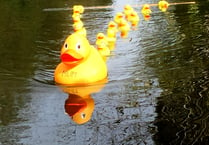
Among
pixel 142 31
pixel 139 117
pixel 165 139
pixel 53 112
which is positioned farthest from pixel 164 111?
pixel 142 31

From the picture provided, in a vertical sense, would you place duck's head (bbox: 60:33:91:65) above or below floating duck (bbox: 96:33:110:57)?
below

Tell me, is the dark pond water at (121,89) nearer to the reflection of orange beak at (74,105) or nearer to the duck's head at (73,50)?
the reflection of orange beak at (74,105)

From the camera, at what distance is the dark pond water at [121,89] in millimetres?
6738

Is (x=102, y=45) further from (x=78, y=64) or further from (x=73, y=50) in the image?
(x=73, y=50)

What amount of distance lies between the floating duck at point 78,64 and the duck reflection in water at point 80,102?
14cm

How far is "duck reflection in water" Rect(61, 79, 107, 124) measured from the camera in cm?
744

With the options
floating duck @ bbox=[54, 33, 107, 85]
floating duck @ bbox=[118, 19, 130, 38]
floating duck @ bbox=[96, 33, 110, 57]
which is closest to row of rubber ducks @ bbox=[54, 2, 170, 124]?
floating duck @ bbox=[54, 33, 107, 85]

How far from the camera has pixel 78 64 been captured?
344 inches

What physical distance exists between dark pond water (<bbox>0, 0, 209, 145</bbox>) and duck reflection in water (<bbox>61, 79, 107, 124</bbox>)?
0.04m

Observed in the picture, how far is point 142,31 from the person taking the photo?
13.6 meters

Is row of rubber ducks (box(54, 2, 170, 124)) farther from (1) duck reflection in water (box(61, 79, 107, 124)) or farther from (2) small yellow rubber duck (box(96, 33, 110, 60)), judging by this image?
(2) small yellow rubber duck (box(96, 33, 110, 60))

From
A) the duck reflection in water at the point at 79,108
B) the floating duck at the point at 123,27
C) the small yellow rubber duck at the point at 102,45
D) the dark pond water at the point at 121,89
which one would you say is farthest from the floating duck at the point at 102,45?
the floating duck at the point at 123,27

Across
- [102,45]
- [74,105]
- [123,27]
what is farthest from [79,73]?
[123,27]

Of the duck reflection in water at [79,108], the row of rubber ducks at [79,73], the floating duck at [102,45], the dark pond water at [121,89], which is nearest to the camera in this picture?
the dark pond water at [121,89]
